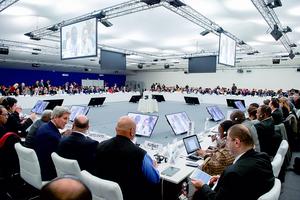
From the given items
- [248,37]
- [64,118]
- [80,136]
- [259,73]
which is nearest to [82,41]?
[64,118]

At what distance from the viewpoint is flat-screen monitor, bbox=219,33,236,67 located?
8.62m

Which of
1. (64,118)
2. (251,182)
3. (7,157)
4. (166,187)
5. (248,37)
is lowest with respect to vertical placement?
(166,187)

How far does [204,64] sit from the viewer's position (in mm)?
14117

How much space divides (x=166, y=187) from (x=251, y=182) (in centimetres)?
160

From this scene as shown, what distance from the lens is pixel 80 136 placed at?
2598 millimetres

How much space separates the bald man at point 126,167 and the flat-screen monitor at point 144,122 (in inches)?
121

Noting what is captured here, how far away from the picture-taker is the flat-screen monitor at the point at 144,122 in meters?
5.30

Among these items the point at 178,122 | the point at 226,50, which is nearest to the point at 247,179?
the point at 178,122

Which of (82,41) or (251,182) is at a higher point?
(82,41)

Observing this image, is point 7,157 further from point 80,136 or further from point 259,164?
point 259,164

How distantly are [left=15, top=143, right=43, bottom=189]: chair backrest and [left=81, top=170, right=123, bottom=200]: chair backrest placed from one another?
1017 mm

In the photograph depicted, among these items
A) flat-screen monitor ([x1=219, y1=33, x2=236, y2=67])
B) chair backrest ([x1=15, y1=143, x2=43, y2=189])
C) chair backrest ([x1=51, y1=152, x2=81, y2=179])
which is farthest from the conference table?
chair backrest ([x1=51, y1=152, x2=81, y2=179])

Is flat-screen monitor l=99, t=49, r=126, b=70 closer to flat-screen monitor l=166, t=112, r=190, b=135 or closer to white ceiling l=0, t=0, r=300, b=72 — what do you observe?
white ceiling l=0, t=0, r=300, b=72

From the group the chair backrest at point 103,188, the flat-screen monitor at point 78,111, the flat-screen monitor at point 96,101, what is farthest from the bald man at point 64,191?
the flat-screen monitor at point 96,101
